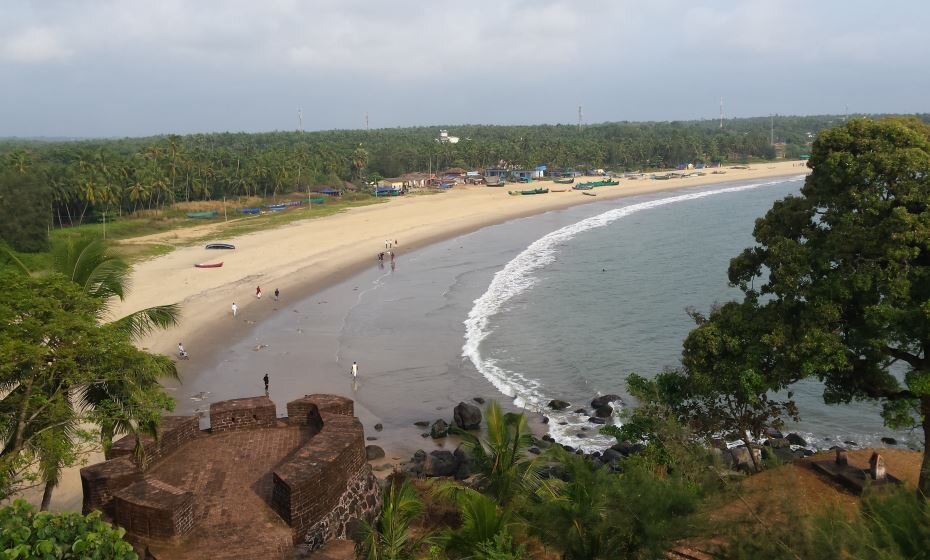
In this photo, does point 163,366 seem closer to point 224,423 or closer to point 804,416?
point 224,423

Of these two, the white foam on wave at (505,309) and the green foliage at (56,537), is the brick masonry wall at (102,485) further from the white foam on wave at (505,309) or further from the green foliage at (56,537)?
the white foam on wave at (505,309)

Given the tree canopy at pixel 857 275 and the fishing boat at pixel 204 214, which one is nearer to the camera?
the tree canopy at pixel 857 275

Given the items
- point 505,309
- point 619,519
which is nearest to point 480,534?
point 619,519

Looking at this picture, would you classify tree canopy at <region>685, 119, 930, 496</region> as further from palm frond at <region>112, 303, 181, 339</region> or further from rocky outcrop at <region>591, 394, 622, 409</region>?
rocky outcrop at <region>591, 394, 622, 409</region>

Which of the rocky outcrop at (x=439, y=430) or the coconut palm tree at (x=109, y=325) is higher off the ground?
the coconut palm tree at (x=109, y=325)

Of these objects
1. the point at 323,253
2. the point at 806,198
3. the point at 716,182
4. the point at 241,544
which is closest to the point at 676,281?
the point at 323,253

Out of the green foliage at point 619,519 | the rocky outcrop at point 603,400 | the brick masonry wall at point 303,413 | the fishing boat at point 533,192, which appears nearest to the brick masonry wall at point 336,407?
the brick masonry wall at point 303,413

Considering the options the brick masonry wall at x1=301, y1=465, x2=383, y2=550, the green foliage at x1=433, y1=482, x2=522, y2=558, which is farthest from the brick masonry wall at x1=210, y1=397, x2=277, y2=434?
the green foliage at x1=433, y1=482, x2=522, y2=558

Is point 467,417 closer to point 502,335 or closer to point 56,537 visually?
point 502,335
